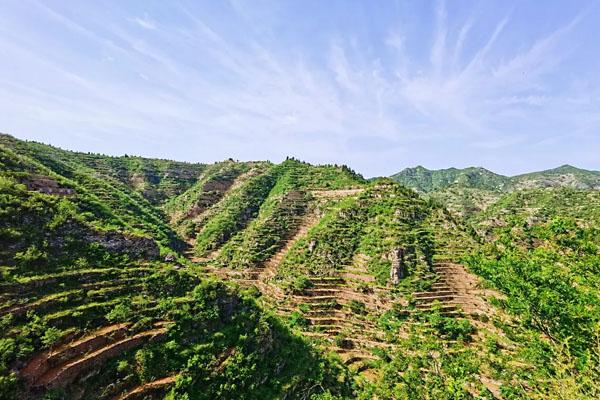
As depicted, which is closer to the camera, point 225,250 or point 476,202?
point 225,250

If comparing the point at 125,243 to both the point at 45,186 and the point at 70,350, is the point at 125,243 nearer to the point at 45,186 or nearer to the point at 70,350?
the point at 70,350

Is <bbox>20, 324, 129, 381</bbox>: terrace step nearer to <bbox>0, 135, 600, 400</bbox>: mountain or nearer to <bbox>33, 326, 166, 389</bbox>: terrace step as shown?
<bbox>0, 135, 600, 400</bbox>: mountain

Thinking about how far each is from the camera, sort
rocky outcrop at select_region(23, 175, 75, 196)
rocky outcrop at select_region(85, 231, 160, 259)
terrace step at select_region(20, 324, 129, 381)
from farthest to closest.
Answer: rocky outcrop at select_region(23, 175, 75, 196)
rocky outcrop at select_region(85, 231, 160, 259)
terrace step at select_region(20, 324, 129, 381)

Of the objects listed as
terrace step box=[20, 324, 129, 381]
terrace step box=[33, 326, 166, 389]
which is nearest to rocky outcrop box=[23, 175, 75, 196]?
terrace step box=[20, 324, 129, 381]

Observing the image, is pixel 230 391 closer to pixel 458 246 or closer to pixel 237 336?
pixel 237 336

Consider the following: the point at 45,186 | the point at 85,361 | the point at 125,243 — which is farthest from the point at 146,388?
the point at 45,186

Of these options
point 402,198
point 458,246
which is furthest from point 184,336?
point 402,198

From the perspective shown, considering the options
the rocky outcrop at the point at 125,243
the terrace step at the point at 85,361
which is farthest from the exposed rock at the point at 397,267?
the terrace step at the point at 85,361
